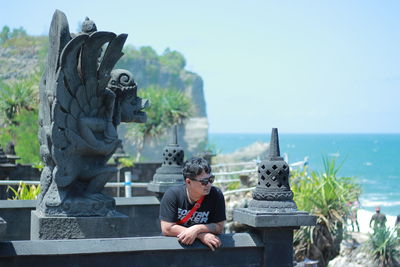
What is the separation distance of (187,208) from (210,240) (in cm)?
38

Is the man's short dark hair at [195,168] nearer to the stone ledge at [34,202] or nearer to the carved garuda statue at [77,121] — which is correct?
the carved garuda statue at [77,121]

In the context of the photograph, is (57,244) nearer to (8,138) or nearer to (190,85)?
(8,138)

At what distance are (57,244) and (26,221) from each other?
3.91 metres

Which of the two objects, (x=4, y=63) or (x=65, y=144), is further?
(x=4, y=63)

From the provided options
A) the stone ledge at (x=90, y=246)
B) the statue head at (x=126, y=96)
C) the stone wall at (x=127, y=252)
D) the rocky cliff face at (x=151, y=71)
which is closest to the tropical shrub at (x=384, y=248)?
the statue head at (x=126, y=96)

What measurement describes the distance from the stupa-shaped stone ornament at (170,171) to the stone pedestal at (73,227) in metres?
2.42

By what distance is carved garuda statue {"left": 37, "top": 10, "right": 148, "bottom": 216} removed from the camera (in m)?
7.46

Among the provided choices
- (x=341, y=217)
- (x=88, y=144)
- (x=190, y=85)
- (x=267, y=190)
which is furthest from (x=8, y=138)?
(x=190, y=85)

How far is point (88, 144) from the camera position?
7637 millimetres

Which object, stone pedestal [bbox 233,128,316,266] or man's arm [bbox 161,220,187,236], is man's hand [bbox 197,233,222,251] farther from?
stone pedestal [bbox 233,128,316,266]

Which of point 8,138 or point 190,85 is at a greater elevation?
point 190,85

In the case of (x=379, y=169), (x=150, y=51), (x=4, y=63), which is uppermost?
(x=150, y=51)

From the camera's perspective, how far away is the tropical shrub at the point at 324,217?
13.8 metres

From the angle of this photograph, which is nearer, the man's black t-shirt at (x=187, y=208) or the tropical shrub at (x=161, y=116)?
the man's black t-shirt at (x=187, y=208)
